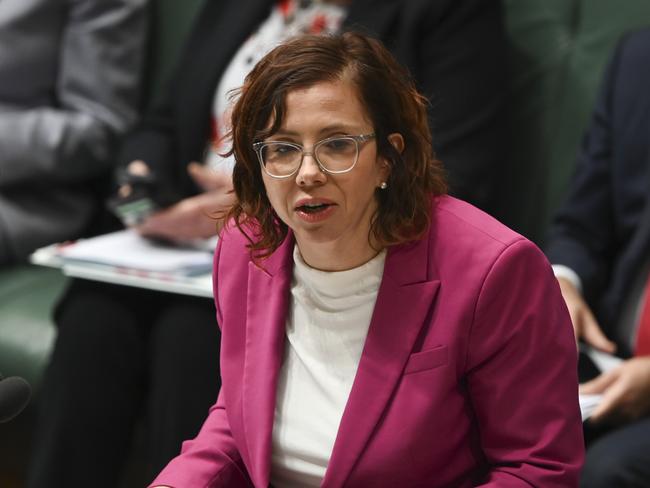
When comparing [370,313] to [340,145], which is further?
[370,313]

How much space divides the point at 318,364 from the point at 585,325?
60 cm

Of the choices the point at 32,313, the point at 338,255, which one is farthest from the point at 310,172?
the point at 32,313

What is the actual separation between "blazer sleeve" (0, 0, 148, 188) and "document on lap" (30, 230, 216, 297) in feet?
1.53

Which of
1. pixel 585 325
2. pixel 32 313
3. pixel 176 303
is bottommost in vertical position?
pixel 32 313

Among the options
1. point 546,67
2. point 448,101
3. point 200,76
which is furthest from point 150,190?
point 546,67

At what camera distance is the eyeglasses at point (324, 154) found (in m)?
0.96

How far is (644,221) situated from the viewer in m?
1.57

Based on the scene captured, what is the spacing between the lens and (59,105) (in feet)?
7.55

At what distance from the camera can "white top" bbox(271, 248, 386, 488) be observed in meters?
1.06

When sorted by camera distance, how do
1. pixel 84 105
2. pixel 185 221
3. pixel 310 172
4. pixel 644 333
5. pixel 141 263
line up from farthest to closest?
pixel 84 105 → pixel 185 221 → pixel 141 263 → pixel 644 333 → pixel 310 172

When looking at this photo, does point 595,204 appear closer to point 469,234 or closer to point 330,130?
point 469,234

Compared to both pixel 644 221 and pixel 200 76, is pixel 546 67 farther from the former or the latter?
pixel 200 76

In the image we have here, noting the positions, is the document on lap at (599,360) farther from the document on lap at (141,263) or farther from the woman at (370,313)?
the document on lap at (141,263)

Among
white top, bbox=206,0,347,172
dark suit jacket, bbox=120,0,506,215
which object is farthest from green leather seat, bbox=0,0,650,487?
white top, bbox=206,0,347,172
